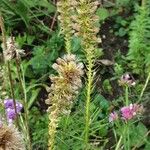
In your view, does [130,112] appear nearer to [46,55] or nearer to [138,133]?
[138,133]

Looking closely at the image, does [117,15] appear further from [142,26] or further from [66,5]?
[66,5]

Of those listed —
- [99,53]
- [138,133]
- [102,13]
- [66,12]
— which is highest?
[66,12]

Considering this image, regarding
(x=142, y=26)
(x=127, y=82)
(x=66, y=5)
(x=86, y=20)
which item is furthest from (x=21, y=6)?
(x=86, y=20)

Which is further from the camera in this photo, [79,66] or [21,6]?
[21,6]

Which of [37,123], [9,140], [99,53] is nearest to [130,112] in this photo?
[37,123]

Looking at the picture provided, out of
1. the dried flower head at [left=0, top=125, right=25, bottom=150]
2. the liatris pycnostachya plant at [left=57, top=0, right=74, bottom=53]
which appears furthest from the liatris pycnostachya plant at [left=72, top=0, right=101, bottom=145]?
the dried flower head at [left=0, top=125, right=25, bottom=150]

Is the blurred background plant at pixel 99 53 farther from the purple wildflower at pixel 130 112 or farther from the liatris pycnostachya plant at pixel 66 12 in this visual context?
the liatris pycnostachya plant at pixel 66 12

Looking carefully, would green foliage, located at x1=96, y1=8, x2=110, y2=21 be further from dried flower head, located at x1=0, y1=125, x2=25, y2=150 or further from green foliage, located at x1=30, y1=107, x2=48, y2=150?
dried flower head, located at x1=0, y1=125, x2=25, y2=150

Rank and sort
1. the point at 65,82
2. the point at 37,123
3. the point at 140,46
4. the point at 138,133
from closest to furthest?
the point at 65,82 < the point at 138,133 < the point at 37,123 < the point at 140,46
